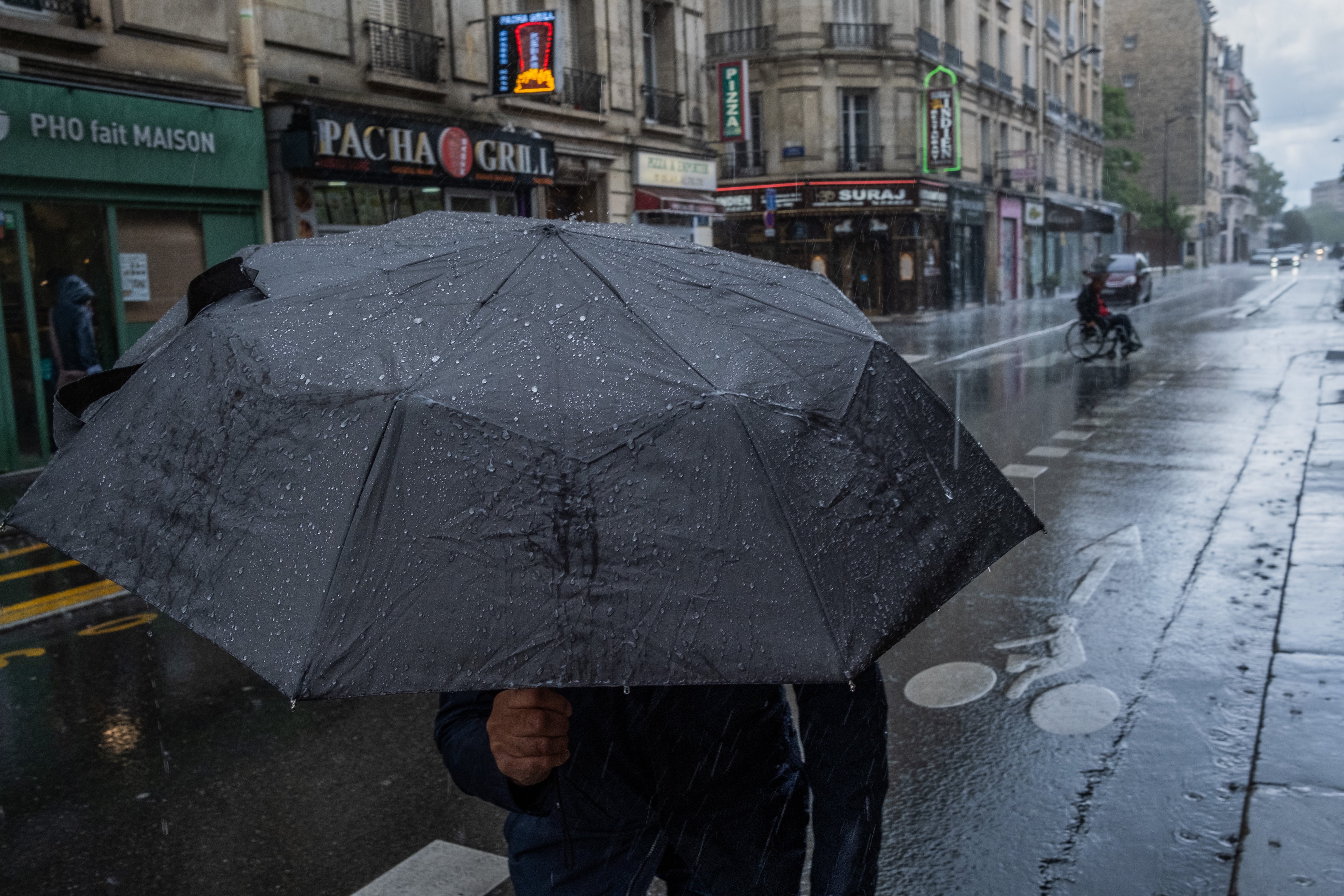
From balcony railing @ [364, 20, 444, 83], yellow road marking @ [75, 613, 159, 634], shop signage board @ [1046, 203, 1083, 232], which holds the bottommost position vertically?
yellow road marking @ [75, 613, 159, 634]

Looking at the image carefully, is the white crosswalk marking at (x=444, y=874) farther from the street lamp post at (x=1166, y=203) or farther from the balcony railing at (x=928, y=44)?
the street lamp post at (x=1166, y=203)

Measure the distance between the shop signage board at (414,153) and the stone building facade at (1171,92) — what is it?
7063 centimetres

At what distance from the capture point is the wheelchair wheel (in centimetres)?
1986

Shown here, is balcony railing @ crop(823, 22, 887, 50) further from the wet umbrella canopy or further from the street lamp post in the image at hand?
the wet umbrella canopy

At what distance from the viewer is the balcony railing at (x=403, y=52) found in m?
16.2

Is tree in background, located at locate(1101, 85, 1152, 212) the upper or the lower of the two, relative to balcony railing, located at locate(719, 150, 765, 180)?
upper

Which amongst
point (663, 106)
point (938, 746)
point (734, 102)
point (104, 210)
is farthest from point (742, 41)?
point (938, 746)

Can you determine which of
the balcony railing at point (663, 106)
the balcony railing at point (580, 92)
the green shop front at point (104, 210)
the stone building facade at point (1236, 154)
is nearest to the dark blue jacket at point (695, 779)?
the green shop front at point (104, 210)

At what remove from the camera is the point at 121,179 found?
1259 centimetres

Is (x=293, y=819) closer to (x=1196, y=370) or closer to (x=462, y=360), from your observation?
(x=462, y=360)

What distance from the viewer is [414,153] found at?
16.5 meters

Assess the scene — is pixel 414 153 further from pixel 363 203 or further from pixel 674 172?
pixel 674 172

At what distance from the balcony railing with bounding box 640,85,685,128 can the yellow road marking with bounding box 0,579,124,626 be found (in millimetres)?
17117

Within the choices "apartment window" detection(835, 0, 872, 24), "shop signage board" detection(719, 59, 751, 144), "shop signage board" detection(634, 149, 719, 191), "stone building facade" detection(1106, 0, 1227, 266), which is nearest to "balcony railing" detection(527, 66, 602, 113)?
"shop signage board" detection(634, 149, 719, 191)
